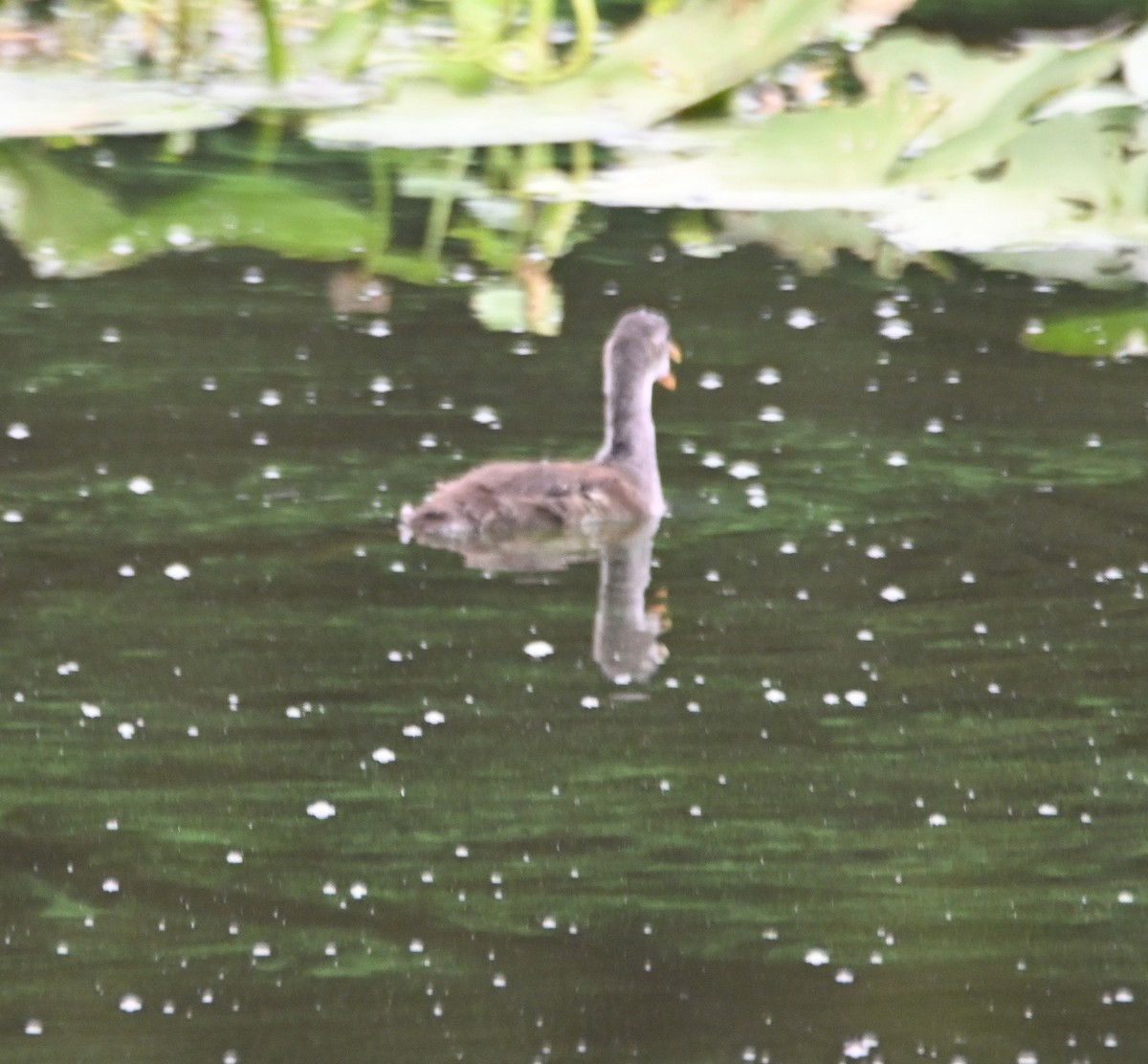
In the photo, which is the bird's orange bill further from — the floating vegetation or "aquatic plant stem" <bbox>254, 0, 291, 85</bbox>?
"aquatic plant stem" <bbox>254, 0, 291, 85</bbox>

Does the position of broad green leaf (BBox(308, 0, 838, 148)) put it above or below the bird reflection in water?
below

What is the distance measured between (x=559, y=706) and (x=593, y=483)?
1.46 metres

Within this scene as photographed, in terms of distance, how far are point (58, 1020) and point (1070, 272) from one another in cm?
619

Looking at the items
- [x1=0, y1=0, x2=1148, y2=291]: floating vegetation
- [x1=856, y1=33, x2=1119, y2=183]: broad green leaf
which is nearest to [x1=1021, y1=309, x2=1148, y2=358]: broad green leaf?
[x1=0, y1=0, x2=1148, y2=291]: floating vegetation

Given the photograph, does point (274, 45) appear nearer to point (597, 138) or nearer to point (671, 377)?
point (597, 138)

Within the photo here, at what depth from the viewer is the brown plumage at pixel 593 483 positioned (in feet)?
24.5

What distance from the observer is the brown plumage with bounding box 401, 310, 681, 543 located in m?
7.47

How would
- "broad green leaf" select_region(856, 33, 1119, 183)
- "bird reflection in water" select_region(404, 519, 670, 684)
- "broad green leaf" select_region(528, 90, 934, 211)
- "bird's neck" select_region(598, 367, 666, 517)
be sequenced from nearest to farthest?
"bird reflection in water" select_region(404, 519, 670, 684) → "bird's neck" select_region(598, 367, 666, 517) → "broad green leaf" select_region(856, 33, 1119, 183) → "broad green leaf" select_region(528, 90, 934, 211)

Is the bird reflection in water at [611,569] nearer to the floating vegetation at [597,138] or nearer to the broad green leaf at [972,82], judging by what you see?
the floating vegetation at [597,138]

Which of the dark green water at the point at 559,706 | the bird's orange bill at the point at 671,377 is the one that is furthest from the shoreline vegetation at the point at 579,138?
the bird's orange bill at the point at 671,377

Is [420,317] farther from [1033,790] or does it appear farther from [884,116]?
[1033,790]

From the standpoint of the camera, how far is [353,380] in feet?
28.7

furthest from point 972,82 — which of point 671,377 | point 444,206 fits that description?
point 671,377

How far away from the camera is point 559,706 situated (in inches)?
249
